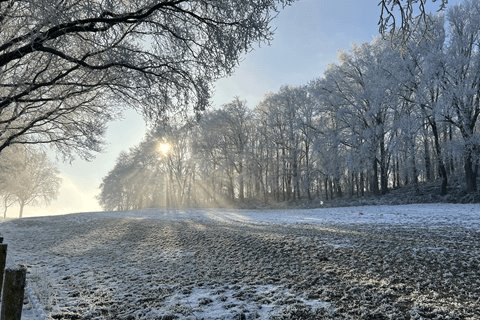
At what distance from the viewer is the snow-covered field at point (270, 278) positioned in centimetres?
511

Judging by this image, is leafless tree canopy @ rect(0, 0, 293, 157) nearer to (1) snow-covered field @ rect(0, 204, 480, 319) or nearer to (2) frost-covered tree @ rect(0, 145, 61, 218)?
(1) snow-covered field @ rect(0, 204, 480, 319)

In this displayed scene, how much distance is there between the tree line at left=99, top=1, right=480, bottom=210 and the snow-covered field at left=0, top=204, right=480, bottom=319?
440 cm

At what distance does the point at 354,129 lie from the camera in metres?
33.1

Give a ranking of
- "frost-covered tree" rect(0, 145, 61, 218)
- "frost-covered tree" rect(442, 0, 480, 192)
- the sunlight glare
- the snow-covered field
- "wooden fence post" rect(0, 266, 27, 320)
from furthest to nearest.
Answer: the sunlight glare
"frost-covered tree" rect(0, 145, 61, 218)
"frost-covered tree" rect(442, 0, 480, 192)
the snow-covered field
"wooden fence post" rect(0, 266, 27, 320)

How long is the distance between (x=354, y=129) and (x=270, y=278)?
2876 centimetres

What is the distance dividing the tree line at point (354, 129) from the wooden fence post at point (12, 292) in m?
7.03

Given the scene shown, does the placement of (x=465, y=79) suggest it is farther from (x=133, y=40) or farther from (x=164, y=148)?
(x=164, y=148)

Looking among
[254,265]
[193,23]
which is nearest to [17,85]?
[193,23]

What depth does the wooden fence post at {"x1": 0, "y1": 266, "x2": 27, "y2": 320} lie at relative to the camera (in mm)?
3245

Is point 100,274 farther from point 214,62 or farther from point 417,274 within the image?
point 417,274

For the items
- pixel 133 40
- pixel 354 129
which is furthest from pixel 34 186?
pixel 133 40

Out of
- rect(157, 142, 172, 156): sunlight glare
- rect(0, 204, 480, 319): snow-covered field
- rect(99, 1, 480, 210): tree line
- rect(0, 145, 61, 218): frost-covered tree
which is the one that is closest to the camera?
rect(0, 204, 480, 319): snow-covered field

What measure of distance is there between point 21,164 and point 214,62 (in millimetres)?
26327

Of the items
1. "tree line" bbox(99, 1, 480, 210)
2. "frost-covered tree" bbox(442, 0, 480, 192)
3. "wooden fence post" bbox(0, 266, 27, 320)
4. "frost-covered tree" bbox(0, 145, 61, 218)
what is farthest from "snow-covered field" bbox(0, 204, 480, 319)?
"frost-covered tree" bbox(0, 145, 61, 218)
